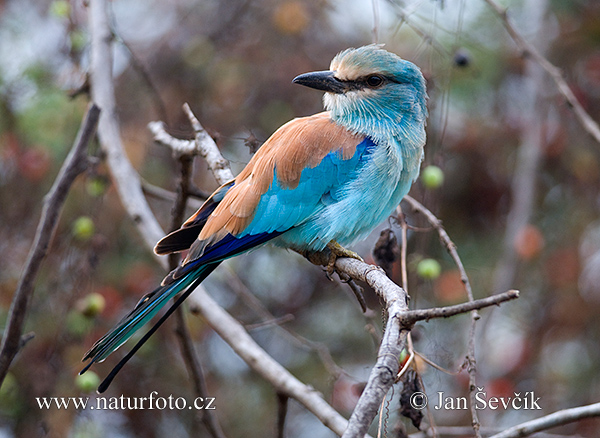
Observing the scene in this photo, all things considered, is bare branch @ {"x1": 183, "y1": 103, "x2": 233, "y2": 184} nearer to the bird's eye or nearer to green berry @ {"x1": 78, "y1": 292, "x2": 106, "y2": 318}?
the bird's eye

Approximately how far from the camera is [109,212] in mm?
4145

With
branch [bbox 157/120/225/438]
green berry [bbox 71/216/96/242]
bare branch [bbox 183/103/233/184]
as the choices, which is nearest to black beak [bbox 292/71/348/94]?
bare branch [bbox 183/103/233/184]

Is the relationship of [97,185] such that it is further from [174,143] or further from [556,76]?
[556,76]

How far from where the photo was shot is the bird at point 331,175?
8.68ft

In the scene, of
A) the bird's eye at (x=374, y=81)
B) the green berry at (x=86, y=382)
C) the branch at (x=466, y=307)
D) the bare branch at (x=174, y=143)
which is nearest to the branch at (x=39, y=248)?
the bare branch at (x=174, y=143)

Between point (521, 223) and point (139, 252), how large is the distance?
244 centimetres

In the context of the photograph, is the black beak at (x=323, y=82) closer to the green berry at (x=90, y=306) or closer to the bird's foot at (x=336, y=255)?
the bird's foot at (x=336, y=255)

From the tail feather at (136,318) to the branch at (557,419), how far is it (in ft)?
4.02

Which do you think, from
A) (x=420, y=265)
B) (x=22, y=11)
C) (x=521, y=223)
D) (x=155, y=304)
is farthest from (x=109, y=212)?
(x=521, y=223)

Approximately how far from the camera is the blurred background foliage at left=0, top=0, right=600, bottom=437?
4.07 metres

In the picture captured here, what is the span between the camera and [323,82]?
286 centimetres

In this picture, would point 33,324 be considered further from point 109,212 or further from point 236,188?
point 236,188

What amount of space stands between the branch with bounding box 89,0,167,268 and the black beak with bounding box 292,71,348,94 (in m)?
0.92

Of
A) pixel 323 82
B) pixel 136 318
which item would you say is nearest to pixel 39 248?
pixel 136 318
